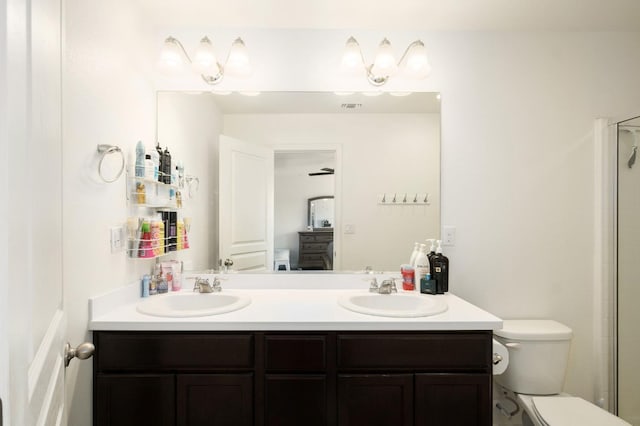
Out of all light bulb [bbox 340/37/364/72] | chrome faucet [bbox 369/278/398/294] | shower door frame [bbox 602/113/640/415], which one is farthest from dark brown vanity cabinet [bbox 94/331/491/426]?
light bulb [bbox 340/37/364/72]

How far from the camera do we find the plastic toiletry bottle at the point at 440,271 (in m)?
1.80

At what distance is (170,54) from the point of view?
1.74 metres

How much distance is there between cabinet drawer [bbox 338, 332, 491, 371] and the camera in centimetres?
136

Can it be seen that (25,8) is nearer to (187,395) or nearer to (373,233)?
(187,395)

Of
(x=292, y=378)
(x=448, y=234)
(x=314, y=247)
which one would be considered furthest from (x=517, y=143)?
(x=292, y=378)

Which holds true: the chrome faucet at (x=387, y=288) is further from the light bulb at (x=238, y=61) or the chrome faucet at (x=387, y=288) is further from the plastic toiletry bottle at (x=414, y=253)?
the light bulb at (x=238, y=61)

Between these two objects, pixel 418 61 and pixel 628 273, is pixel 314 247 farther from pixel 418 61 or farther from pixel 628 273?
pixel 628 273

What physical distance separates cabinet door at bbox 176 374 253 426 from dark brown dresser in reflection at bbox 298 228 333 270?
0.73 metres

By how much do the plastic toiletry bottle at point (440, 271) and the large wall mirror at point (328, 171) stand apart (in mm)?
164

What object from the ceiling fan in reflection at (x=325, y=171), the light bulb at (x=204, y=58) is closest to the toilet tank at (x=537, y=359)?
the ceiling fan in reflection at (x=325, y=171)

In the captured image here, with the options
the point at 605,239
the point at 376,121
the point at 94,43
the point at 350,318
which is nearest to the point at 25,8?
the point at 94,43

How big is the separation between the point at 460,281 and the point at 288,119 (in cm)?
139

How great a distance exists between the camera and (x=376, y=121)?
1.95 meters

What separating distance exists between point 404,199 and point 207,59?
1.34 m
